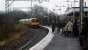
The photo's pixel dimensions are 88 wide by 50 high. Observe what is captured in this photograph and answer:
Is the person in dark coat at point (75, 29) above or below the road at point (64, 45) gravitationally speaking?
above

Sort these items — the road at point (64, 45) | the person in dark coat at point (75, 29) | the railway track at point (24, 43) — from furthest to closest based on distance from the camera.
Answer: the person in dark coat at point (75, 29), the road at point (64, 45), the railway track at point (24, 43)

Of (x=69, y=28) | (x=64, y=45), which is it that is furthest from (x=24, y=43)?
(x=69, y=28)

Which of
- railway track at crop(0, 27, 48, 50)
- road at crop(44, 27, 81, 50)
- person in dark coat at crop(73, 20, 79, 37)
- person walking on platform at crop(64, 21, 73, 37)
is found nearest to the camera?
railway track at crop(0, 27, 48, 50)

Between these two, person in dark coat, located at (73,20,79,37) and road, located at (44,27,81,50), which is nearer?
road, located at (44,27,81,50)

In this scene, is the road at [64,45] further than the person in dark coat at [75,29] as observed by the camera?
No

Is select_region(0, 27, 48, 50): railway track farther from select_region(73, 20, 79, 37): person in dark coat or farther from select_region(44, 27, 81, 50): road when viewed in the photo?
select_region(73, 20, 79, 37): person in dark coat

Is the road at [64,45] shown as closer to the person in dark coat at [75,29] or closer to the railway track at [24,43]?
the railway track at [24,43]

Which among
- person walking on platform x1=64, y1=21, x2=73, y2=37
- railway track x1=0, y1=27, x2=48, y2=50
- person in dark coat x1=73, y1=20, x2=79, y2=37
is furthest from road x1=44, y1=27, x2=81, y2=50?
person walking on platform x1=64, y1=21, x2=73, y2=37

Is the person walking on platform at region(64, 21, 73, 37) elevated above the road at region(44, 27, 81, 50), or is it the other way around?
the person walking on platform at region(64, 21, 73, 37)

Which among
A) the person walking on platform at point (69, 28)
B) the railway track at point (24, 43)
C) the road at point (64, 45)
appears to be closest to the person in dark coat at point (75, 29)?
the person walking on platform at point (69, 28)

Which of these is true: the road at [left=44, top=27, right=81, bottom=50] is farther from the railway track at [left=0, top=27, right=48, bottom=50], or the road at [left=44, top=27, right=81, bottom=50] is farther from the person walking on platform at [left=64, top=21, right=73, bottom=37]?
the person walking on platform at [left=64, top=21, right=73, bottom=37]

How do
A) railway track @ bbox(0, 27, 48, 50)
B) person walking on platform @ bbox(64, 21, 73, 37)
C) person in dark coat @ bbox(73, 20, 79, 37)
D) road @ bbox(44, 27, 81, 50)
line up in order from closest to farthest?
railway track @ bbox(0, 27, 48, 50), road @ bbox(44, 27, 81, 50), person in dark coat @ bbox(73, 20, 79, 37), person walking on platform @ bbox(64, 21, 73, 37)

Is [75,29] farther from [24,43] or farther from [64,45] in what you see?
[24,43]

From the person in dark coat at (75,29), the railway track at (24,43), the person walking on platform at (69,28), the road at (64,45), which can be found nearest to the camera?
A: the railway track at (24,43)
